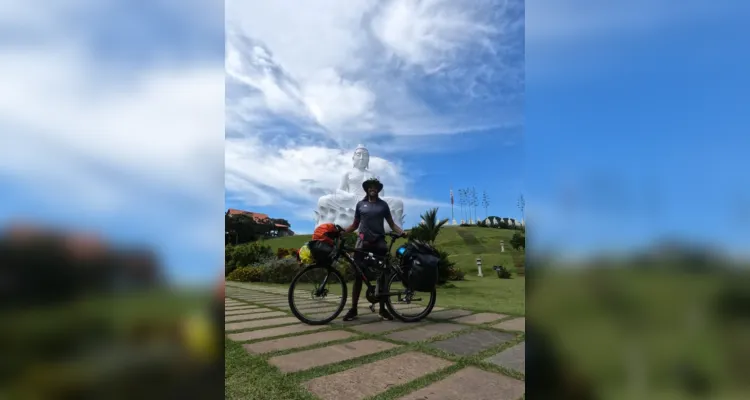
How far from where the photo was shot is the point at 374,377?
1512 mm

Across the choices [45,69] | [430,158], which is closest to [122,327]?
[45,69]

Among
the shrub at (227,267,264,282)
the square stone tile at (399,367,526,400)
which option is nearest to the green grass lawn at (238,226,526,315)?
the square stone tile at (399,367,526,400)

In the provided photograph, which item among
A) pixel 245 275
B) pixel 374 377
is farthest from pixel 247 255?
pixel 374 377

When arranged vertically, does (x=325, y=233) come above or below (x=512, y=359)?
above

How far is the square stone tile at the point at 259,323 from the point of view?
2.43 m

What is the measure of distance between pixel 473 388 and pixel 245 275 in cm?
651

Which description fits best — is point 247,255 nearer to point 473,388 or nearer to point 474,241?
point 474,241

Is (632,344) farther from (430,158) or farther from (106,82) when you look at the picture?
(106,82)

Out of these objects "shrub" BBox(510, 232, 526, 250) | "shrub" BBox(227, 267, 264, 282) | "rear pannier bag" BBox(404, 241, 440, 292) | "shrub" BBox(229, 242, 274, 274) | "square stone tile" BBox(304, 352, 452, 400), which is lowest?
"shrub" BBox(227, 267, 264, 282)

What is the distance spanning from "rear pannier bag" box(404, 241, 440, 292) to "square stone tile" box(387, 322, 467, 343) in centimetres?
32

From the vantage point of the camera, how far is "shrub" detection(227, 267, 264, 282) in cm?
705

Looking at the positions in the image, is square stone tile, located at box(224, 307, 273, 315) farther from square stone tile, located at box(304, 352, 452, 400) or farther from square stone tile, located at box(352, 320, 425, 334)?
square stone tile, located at box(304, 352, 452, 400)

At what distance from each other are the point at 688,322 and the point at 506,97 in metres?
1.16

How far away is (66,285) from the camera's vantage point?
2.26 ft
